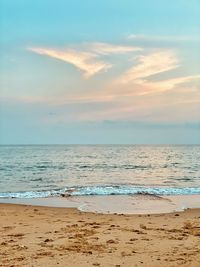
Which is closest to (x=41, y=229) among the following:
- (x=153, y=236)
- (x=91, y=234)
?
(x=91, y=234)

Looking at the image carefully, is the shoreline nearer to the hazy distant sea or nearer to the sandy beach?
the hazy distant sea

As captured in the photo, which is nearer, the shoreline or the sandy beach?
the sandy beach

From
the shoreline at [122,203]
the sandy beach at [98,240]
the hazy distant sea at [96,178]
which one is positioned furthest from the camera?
the hazy distant sea at [96,178]

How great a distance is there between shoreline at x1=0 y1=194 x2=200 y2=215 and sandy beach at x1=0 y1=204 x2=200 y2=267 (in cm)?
199

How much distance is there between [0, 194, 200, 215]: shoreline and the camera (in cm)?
1322

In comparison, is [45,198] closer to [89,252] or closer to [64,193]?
[64,193]

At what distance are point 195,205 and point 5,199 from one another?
823 centimetres

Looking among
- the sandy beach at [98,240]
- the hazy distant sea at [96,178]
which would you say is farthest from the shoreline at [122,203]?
the sandy beach at [98,240]

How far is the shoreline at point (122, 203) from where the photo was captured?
43.4 ft

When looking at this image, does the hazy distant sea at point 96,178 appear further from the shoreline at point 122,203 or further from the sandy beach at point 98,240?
the sandy beach at point 98,240

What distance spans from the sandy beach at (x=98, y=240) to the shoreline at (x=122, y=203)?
1.99m

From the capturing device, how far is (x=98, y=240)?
745cm

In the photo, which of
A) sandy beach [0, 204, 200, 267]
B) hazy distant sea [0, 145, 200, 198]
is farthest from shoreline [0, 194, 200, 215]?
sandy beach [0, 204, 200, 267]

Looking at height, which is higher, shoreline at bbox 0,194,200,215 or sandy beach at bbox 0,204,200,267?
sandy beach at bbox 0,204,200,267
